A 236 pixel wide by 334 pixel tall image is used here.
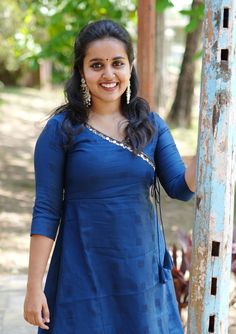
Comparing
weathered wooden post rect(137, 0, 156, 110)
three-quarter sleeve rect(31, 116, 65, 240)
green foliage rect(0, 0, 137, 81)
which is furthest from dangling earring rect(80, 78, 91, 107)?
green foliage rect(0, 0, 137, 81)

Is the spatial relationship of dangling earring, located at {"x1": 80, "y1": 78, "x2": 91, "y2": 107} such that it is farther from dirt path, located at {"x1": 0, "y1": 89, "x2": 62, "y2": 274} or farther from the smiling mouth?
dirt path, located at {"x1": 0, "y1": 89, "x2": 62, "y2": 274}

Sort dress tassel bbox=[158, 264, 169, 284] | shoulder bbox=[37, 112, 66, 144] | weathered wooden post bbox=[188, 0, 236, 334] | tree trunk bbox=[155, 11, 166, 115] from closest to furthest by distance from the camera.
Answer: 1. weathered wooden post bbox=[188, 0, 236, 334]
2. shoulder bbox=[37, 112, 66, 144]
3. dress tassel bbox=[158, 264, 169, 284]
4. tree trunk bbox=[155, 11, 166, 115]

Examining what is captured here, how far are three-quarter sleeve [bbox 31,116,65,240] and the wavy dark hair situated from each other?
5 cm

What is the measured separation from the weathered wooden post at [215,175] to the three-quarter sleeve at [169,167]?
20cm

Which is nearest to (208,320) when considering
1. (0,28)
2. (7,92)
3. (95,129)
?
(95,129)

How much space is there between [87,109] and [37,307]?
2.20 feet

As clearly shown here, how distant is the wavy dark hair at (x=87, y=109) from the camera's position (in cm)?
219

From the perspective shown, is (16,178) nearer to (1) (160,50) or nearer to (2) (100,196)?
(1) (160,50)

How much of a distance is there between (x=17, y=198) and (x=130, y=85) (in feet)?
18.6

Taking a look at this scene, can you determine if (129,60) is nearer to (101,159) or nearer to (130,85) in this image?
(130,85)

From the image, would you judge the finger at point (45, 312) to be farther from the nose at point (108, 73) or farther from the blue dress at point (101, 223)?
the nose at point (108, 73)

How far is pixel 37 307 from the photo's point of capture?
7.25 feet

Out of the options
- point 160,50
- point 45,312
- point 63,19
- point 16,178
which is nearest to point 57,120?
point 45,312

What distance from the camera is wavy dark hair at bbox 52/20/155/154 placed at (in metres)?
2.19
